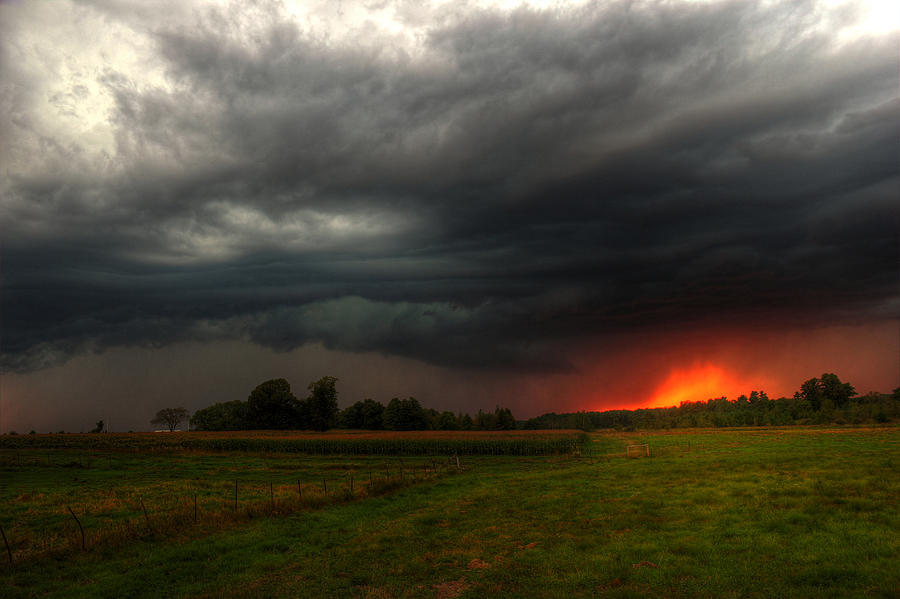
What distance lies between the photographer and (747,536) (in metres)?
21.7

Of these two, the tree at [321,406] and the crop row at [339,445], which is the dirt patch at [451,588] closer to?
the crop row at [339,445]

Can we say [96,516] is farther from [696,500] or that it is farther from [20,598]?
[696,500]

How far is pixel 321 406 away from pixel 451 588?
171789 mm

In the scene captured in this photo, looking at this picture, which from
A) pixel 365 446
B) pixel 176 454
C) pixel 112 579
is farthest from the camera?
pixel 365 446

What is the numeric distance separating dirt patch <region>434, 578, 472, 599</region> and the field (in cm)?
11

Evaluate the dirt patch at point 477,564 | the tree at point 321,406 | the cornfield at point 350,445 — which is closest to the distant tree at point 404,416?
the tree at point 321,406

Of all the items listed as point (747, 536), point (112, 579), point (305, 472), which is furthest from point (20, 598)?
point (305, 472)

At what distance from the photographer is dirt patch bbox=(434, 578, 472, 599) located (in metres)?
16.8

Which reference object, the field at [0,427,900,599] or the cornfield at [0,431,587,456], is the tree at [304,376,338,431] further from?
the field at [0,427,900,599]

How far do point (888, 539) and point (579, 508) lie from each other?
1436 centimetres

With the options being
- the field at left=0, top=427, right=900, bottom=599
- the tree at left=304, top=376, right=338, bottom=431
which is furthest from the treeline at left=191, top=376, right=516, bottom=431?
the field at left=0, top=427, right=900, bottom=599

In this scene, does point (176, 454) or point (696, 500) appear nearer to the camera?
point (696, 500)

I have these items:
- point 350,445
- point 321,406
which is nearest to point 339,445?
point 350,445

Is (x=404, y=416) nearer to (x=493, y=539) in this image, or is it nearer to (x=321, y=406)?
(x=321, y=406)
